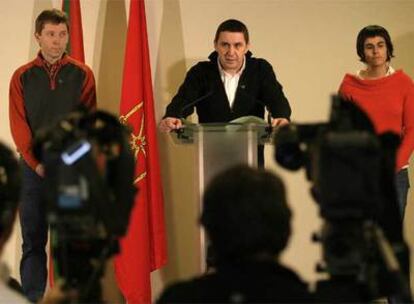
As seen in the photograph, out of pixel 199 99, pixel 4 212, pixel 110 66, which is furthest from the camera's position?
pixel 110 66

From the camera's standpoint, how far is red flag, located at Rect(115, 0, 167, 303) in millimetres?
4398

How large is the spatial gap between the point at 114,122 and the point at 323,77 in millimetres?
3143

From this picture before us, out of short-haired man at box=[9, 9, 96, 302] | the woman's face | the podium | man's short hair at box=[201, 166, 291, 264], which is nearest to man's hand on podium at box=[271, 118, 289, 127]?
the podium

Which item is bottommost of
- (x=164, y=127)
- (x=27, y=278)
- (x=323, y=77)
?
(x=27, y=278)

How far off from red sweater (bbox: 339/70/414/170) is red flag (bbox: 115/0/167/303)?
126cm

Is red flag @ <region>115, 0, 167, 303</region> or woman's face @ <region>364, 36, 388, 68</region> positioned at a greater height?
woman's face @ <region>364, 36, 388, 68</region>

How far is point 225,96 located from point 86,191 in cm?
220

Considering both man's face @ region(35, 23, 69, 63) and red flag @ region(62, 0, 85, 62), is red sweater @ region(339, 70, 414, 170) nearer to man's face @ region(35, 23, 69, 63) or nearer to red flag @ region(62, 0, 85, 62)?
man's face @ region(35, 23, 69, 63)

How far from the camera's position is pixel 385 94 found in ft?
12.4

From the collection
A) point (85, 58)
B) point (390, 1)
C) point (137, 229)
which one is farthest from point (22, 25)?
point (390, 1)

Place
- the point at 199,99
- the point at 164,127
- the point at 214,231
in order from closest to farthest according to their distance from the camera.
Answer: the point at 214,231
the point at 164,127
the point at 199,99

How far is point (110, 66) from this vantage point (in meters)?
4.71

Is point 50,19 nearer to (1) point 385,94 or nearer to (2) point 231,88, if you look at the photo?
(2) point 231,88

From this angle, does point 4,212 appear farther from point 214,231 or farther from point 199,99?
point 199,99
